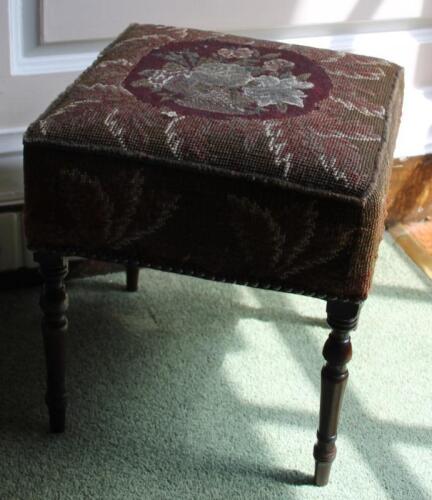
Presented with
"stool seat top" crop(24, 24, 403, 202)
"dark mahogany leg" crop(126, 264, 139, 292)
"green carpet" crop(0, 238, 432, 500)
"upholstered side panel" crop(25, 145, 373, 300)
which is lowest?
"green carpet" crop(0, 238, 432, 500)

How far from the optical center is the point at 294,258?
2.72ft

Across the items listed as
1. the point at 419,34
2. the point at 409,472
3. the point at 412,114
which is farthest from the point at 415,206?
the point at 409,472

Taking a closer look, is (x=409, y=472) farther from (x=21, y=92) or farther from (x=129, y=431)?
(x=21, y=92)

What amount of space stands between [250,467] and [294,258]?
303 mm

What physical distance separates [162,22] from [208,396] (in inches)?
20.8

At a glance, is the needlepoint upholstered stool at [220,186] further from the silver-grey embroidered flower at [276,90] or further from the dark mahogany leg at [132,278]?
the dark mahogany leg at [132,278]

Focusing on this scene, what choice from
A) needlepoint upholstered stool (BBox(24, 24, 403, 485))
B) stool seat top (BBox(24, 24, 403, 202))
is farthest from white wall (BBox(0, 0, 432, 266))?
needlepoint upholstered stool (BBox(24, 24, 403, 485))

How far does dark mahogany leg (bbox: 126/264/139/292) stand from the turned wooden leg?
0.30 meters

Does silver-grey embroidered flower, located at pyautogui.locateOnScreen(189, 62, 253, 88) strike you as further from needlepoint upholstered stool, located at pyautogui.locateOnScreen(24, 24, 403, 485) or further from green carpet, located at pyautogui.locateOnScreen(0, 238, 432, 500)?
green carpet, located at pyautogui.locateOnScreen(0, 238, 432, 500)

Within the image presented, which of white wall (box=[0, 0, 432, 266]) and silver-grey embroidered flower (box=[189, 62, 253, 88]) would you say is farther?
white wall (box=[0, 0, 432, 266])

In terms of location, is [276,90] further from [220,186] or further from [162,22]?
[162,22]

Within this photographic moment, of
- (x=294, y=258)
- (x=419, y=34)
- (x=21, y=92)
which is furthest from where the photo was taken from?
(x=419, y=34)

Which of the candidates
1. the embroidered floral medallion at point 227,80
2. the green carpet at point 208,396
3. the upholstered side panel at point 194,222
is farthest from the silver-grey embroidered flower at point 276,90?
the green carpet at point 208,396

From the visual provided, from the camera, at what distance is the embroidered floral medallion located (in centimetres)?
89
